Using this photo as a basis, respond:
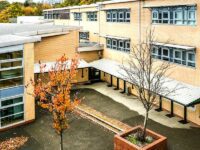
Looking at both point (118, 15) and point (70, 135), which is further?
point (118, 15)

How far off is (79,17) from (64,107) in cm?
2972

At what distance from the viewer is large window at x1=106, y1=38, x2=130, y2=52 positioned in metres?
32.0

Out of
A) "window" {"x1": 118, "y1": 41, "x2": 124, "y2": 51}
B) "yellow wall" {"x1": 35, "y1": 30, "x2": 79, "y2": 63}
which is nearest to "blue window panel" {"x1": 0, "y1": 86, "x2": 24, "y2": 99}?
"yellow wall" {"x1": 35, "y1": 30, "x2": 79, "y2": 63}

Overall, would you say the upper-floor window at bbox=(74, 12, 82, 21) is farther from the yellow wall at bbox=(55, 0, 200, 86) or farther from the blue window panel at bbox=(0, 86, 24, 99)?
the blue window panel at bbox=(0, 86, 24, 99)

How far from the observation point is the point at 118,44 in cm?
3369

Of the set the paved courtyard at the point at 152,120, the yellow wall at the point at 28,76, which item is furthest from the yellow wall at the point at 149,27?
the yellow wall at the point at 28,76

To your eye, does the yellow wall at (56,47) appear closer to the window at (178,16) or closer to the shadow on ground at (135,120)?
the shadow on ground at (135,120)

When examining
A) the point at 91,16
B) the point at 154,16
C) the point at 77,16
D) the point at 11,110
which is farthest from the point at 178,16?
the point at 77,16

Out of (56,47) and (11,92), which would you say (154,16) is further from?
(11,92)

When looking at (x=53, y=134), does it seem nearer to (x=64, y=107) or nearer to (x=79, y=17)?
(x=64, y=107)

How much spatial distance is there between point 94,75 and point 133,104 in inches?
385

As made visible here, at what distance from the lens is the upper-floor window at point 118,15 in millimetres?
31680

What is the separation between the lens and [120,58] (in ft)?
109

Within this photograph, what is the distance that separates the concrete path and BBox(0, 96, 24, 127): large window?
985 centimetres
